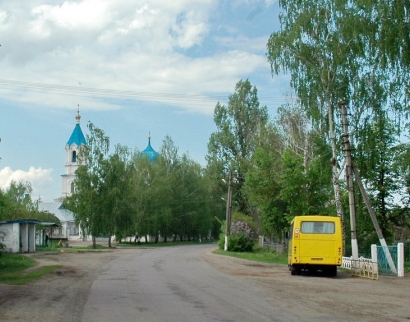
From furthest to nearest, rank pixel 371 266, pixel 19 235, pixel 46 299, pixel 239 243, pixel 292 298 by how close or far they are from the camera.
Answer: pixel 239 243, pixel 19 235, pixel 371 266, pixel 292 298, pixel 46 299

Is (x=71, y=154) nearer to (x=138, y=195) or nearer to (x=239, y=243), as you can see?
(x=138, y=195)

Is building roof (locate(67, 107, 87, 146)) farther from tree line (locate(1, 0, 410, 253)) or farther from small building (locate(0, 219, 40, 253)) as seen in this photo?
small building (locate(0, 219, 40, 253))

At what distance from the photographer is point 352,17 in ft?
87.4

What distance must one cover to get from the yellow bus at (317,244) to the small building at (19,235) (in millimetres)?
23707

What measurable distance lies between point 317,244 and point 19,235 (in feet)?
83.3

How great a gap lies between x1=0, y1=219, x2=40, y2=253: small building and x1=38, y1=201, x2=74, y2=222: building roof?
156 ft

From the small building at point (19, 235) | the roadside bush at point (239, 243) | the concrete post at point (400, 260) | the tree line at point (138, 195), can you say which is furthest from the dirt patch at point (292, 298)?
the tree line at point (138, 195)

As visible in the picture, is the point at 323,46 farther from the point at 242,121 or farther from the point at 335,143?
the point at 242,121

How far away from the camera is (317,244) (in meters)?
24.2

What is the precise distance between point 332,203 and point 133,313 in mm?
29173

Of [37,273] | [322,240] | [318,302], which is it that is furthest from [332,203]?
[318,302]

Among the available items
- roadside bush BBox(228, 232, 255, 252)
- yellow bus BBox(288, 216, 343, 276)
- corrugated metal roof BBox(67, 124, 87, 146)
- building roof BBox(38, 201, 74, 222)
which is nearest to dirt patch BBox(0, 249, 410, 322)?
yellow bus BBox(288, 216, 343, 276)

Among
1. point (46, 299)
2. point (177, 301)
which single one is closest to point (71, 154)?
point (46, 299)

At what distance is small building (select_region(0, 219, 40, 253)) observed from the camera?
41.0m
